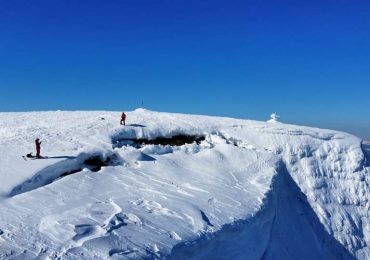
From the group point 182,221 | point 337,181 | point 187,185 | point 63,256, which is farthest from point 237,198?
point 337,181

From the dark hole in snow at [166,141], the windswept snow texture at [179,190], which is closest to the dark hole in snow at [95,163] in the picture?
the windswept snow texture at [179,190]

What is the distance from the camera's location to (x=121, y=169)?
16.5 m

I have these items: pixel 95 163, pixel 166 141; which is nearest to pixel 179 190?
pixel 95 163

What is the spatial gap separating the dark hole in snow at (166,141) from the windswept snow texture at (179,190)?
6 cm

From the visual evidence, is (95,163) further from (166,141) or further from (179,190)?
(166,141)

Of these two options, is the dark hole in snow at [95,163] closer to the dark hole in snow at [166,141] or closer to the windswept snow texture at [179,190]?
the windswept snow texture at [179,190]

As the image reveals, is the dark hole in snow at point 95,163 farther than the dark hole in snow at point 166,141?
No

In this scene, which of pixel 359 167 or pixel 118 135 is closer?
pixel 118 135

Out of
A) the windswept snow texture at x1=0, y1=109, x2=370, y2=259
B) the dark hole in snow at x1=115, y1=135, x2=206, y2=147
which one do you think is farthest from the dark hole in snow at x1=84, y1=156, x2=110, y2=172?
the dark hole in snow at x1=115, y1=135, x2=206, y2=147

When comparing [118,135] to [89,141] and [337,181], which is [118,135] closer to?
[89,141]

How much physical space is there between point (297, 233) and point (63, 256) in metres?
12.3

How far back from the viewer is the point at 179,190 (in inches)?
592

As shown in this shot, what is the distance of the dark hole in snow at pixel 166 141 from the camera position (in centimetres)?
2066

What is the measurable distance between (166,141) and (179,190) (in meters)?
6.93
